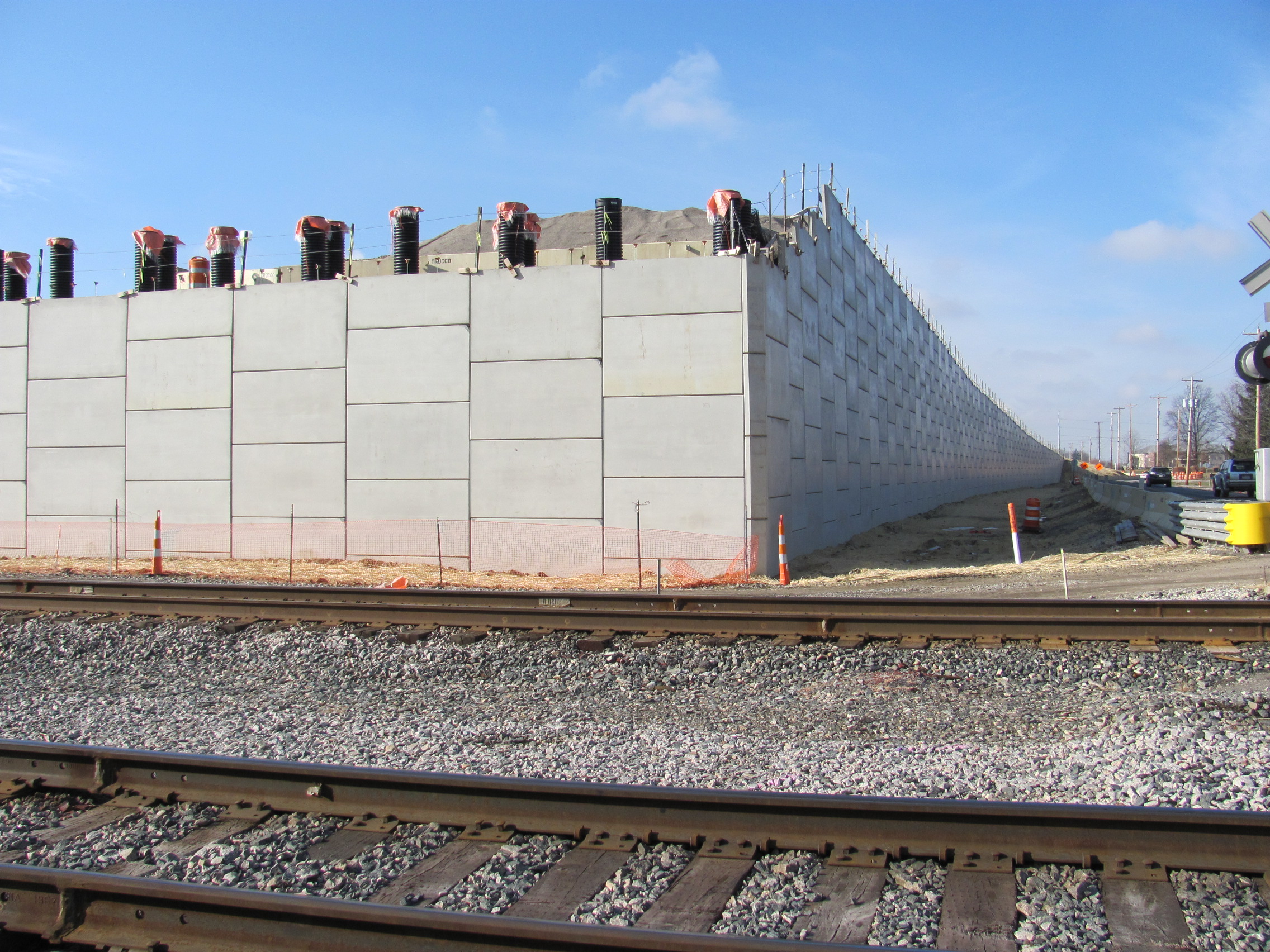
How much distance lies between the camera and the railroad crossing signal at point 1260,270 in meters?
9.31

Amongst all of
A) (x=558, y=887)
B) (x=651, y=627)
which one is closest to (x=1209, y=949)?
(x=558, y=887)

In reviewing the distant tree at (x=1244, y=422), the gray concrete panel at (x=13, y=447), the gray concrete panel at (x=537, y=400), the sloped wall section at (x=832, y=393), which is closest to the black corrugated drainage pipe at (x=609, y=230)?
the gray concrete panel at (x=537, y=400)

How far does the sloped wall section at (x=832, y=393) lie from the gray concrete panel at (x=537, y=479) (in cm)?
320

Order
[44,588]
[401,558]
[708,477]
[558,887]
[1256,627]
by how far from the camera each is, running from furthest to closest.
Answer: [401,558]
[708,477]
[44,588]
[1256,627]
[558,887]

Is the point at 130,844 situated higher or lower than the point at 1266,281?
lower

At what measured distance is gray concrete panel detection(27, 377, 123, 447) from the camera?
67.2ft

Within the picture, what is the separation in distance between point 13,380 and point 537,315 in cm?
1349

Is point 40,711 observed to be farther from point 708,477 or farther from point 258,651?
point 708,477

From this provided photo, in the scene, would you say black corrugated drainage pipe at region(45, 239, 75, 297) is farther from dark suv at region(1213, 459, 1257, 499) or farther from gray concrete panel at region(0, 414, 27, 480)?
dark suv at region(1213, 459, 1257, 499)

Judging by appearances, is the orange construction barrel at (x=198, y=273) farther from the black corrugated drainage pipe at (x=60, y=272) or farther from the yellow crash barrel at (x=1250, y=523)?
the yellow crash barrel at (x=1250, y=523)

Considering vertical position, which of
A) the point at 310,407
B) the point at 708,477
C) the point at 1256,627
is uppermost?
the point at 310,407

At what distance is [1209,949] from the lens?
3.25 meters

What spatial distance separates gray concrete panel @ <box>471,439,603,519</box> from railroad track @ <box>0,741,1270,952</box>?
1256 cm

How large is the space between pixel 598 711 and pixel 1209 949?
461 cm
